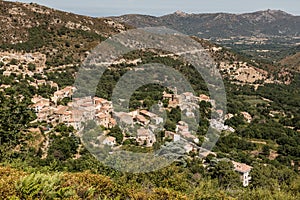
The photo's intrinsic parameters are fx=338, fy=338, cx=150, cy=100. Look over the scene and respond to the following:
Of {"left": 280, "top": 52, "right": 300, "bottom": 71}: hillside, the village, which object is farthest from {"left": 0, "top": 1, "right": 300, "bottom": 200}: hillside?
{"left": 280, "top": 52, "right": 300, "bottom": 71}: hillside

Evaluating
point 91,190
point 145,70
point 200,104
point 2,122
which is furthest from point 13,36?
point 91,190

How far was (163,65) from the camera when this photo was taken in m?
37.2

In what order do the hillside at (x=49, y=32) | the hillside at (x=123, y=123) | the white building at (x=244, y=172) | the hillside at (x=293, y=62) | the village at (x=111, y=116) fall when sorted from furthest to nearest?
the hillside at (x=293, y=62) < the hillside at (x=49, y=32) < the village at (x=111, y=116) < the white building at (x=244, y=172) < the hillside at (x=123, y=123)

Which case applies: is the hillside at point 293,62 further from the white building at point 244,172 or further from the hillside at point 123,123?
the white building at point 244,172

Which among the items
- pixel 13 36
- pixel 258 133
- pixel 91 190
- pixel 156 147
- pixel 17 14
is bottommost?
pixel 258 133

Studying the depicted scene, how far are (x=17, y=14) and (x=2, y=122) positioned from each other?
30.9m

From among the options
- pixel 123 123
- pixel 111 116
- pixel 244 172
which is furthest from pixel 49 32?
pixel 244 172

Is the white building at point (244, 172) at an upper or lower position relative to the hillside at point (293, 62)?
lower

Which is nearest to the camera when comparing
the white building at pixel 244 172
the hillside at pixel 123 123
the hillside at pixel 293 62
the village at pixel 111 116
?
the hillside at pixel 123 123

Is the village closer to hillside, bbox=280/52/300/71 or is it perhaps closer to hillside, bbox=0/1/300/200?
hillside, bbox=0/1/300/200

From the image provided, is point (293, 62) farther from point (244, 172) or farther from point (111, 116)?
point (244, 172)

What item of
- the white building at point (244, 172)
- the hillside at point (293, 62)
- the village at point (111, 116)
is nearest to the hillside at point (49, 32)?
the village at point (111, 116)

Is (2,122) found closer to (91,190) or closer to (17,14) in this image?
(91,190)

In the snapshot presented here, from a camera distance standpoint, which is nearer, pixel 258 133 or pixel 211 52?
pixel 258 133
